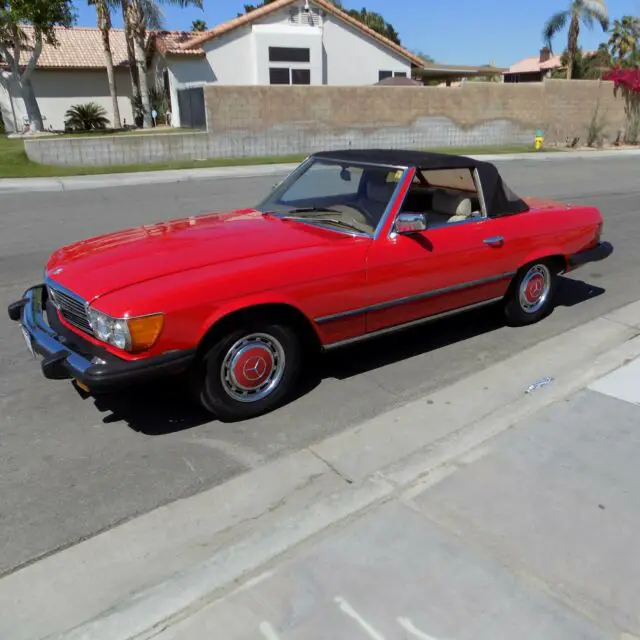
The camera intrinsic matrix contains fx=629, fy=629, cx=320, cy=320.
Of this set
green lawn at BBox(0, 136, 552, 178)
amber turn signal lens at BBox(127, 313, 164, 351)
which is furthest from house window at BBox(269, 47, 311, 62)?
amber turn signal lens at BBox(127, 313, 164, 351)

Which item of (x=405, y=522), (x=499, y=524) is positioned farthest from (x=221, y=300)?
(x=499, y=524)

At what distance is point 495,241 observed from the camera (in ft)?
15.5

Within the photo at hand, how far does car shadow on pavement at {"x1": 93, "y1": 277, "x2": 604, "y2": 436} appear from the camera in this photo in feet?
12.5

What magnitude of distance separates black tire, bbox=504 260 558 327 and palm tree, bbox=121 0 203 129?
2587cm

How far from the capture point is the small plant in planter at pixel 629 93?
2855cm

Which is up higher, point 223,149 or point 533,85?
point 533,85

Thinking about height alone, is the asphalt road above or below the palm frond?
below

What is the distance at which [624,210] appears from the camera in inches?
444

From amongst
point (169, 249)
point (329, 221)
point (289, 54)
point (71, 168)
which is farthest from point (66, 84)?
point (169, 249)

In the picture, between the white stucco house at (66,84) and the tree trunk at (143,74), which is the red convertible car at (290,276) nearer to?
the tree trunk at (143,74)

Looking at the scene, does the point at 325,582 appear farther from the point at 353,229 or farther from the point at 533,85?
the point at 533,85

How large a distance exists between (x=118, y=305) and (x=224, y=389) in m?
0.80

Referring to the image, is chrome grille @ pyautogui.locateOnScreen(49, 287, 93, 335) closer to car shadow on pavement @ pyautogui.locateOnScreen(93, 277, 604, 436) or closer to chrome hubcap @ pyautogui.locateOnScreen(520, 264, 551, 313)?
car shadow on pavement @ pyautogui.locateOnScreen(93, 277, 604, 436)

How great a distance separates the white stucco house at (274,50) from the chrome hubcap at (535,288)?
23.7m
